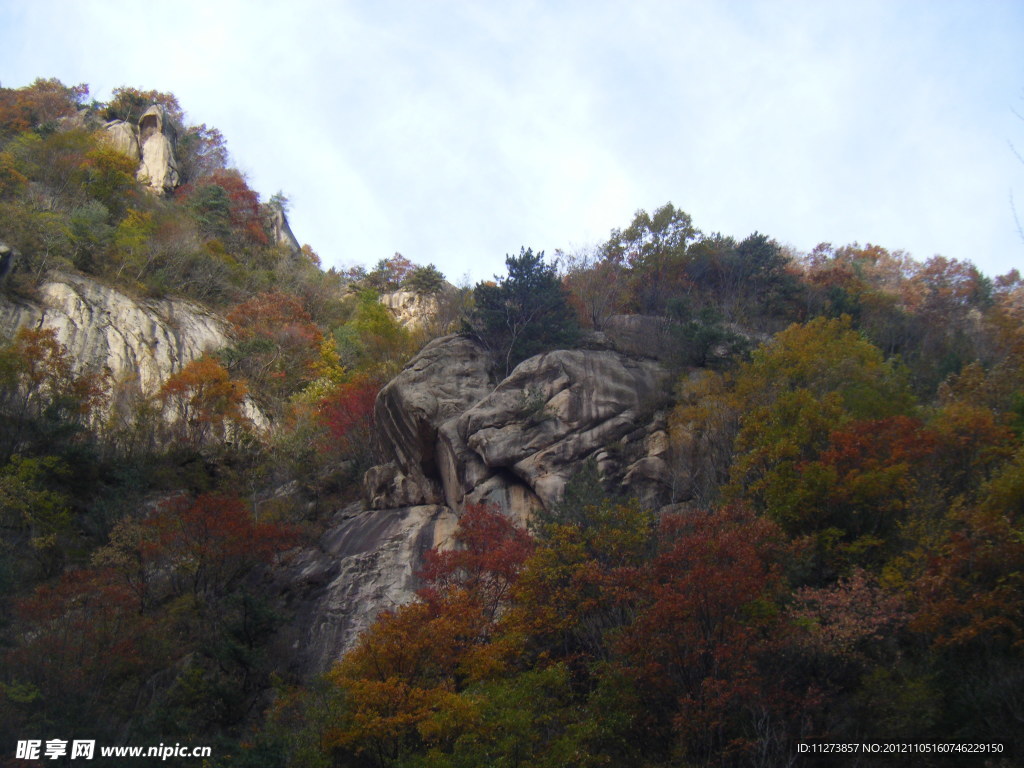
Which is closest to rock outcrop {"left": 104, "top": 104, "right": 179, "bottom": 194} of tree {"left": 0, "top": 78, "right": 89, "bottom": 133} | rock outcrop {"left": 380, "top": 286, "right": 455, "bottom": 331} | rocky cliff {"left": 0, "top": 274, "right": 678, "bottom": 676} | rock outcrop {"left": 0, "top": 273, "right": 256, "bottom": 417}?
tree {"left": 0, "top": 78, "right": 89, "bottom": 133}

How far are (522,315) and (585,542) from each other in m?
15.4

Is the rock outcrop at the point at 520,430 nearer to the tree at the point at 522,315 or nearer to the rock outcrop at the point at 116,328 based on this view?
the tree at the point at 522,315

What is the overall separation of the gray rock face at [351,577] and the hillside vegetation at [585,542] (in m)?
0.94

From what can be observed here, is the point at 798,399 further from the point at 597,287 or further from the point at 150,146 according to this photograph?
the point at 150,146

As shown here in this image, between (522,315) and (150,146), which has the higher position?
(150,146)

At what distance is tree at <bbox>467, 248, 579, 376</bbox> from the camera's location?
33.9 metres

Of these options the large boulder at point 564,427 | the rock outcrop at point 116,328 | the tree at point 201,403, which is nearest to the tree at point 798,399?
the large boulder at point 564,427

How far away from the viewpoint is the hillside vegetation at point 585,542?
52.0 feet

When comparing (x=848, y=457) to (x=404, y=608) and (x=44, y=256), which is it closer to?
(x=404, y=608)

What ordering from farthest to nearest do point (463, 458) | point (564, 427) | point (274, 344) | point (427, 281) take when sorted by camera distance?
point (427, 281), point (274, 344), point (564, 427), point (463, 458)

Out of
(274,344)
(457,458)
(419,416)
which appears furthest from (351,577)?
(274,344)

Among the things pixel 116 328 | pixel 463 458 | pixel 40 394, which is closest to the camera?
pixel 463 458

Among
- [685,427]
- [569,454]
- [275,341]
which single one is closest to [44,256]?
[275,341]

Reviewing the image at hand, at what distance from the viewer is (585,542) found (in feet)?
69.9
